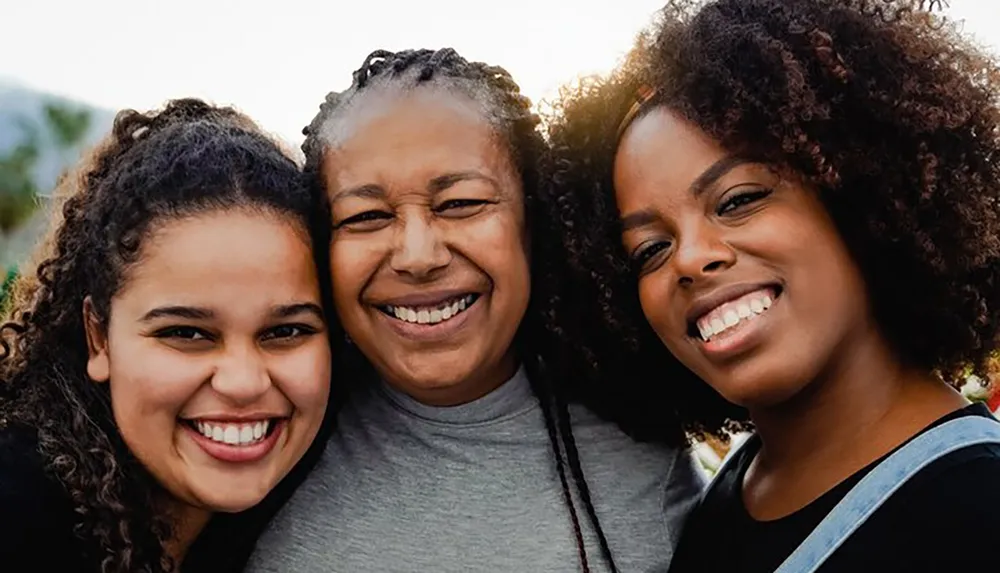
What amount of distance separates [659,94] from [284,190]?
0.81m

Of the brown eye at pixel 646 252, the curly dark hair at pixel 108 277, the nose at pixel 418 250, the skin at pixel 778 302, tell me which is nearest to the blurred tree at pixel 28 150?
the curly dark hair at pixel 108 277

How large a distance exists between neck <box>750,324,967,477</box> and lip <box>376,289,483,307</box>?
29.1 inches

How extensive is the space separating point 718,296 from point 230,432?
39.2 inches

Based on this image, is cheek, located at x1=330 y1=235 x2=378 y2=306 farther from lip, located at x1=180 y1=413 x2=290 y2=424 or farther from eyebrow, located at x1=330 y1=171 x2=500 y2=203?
lip, located at x1=180 y1=413 x2=290 y2=424

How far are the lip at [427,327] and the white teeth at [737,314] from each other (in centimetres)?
59

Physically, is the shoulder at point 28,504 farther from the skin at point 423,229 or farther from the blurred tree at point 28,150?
the blurred tree at point 28,150

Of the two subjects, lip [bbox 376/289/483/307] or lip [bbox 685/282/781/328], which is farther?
lip [bbox 376/289/483/307]

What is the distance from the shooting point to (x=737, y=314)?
6.10 ft

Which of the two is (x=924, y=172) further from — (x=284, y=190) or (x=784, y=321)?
(x=284, y=190)

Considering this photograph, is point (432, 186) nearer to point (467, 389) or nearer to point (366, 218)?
point (366, 218)

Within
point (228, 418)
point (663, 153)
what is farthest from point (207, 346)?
point (663, 153)

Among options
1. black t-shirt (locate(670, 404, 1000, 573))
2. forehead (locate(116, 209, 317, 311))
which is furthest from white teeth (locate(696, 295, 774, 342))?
forehead (locate(116, 209, 317, 311))

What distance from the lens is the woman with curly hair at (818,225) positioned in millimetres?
1847

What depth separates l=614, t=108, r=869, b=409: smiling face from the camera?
1.83 meters
